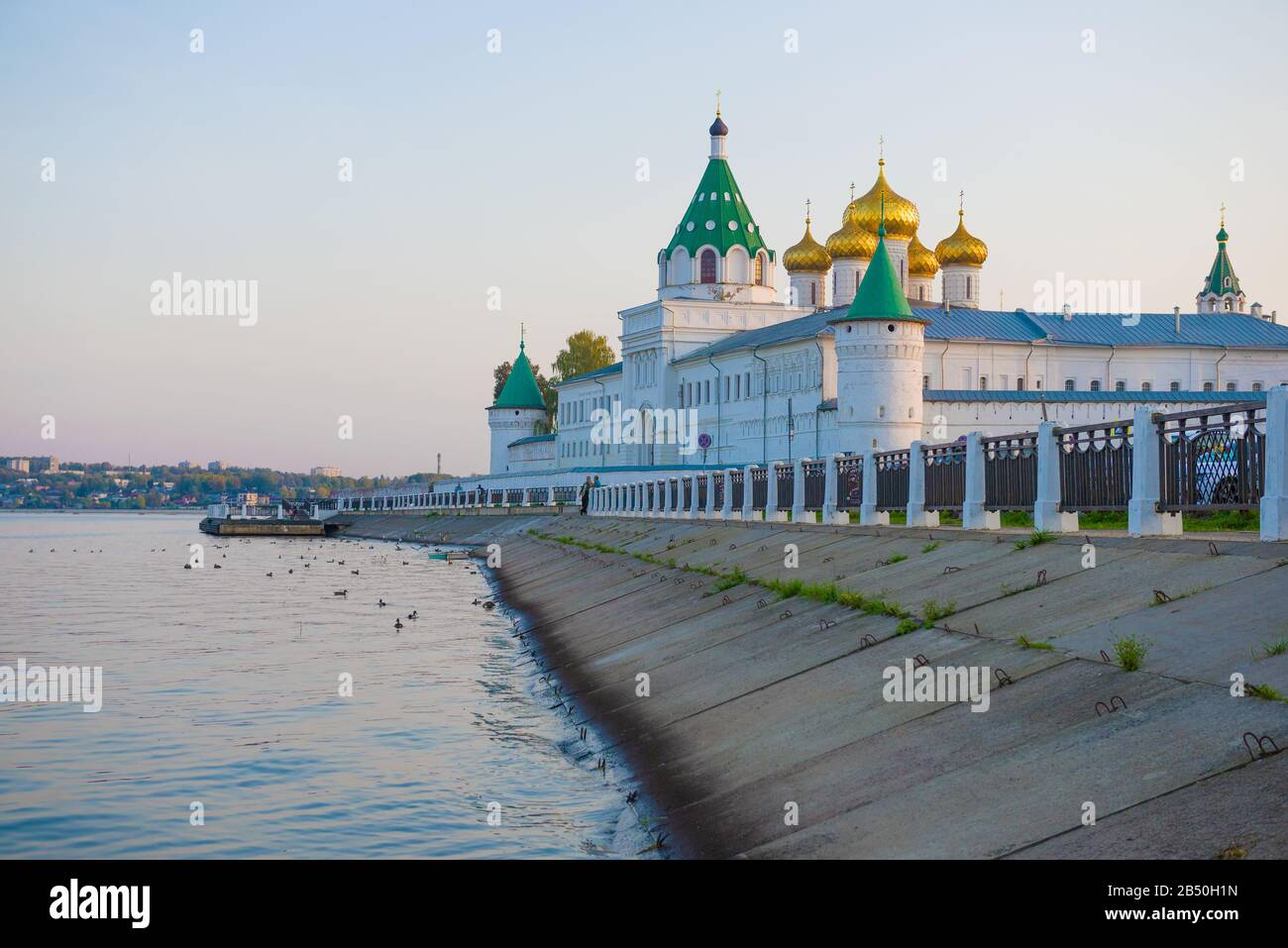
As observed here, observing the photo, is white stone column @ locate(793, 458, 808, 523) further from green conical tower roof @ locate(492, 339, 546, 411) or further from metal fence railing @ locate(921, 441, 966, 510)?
green conical tower roof @ locate(492, 339, 546, 411)

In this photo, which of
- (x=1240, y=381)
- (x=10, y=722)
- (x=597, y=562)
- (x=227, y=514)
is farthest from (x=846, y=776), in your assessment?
(x=227, y=514)

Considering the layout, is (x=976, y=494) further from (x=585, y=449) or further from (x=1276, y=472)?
(x=585, y=449)

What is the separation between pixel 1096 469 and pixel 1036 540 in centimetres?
125

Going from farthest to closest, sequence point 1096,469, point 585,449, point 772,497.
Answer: point 585,449
point 772,497
point 1096,469

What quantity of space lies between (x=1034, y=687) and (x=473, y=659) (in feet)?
45.6

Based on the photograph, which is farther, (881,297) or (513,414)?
(513,414)

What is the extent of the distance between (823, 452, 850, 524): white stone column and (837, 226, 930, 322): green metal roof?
131 ft

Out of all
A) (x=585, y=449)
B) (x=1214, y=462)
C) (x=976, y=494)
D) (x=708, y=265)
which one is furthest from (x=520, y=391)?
(x=1214, y=462)

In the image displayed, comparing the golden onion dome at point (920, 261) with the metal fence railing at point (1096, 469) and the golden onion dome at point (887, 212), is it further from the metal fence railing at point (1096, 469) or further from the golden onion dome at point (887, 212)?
the metal fence railing at point (1096, 469)

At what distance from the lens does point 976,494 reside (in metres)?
19.7

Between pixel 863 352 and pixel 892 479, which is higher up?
pixel 863 352

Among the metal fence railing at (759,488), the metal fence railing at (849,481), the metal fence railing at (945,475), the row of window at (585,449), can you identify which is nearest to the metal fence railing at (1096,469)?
the metal fence railing at (945,475)

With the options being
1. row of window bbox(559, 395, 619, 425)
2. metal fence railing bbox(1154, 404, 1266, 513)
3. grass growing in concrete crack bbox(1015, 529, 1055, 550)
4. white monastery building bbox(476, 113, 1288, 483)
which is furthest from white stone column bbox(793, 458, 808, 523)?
row of window bbox(559, 395, 619, 425)
